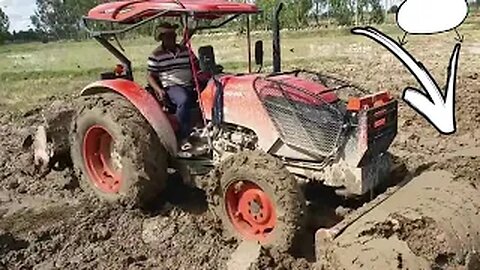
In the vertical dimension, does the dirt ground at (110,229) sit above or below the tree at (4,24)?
above

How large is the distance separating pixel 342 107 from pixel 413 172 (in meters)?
0.99

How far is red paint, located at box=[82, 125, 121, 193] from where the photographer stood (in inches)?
253

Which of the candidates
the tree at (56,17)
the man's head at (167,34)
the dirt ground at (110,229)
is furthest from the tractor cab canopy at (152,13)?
the tree at (56,17)

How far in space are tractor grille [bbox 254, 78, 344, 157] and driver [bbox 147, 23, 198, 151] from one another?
854 millimetres

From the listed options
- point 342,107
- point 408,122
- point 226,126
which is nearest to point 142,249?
point 226,126

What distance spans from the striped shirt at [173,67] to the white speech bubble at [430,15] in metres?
3.76

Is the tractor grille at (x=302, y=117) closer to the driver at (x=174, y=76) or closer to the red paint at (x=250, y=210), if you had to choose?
the red paint at (x=250, y=210)

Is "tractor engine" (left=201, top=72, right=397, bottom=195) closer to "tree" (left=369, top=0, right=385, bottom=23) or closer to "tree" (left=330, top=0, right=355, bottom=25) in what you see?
"tree" (left=369, top=0, right=385, bottom=23)

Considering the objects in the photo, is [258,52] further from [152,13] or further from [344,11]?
[344,11]

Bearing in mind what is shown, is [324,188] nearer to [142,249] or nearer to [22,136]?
[142,249]

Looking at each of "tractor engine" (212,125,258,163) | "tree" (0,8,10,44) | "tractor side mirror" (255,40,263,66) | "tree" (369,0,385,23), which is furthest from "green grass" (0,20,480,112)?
"tree" (0,8,10,44)

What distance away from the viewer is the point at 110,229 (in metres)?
5.75

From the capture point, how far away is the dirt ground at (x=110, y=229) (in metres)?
5.07

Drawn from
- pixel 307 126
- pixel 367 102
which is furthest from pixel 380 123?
pixel 307 126
